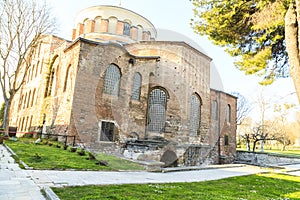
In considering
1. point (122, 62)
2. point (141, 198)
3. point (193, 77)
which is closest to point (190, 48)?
point (193, 77)

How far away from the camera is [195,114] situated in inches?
831

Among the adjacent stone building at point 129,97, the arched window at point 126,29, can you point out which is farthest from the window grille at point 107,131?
the arched window at point 126,29

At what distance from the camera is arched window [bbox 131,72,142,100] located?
18.2 metres

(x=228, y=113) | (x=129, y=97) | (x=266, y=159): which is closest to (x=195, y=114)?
(x=129, y=97)

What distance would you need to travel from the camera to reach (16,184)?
15.8ft

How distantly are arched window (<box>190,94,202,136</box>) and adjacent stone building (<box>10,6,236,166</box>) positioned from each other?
10cm

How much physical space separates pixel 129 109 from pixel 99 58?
4612 millimetres

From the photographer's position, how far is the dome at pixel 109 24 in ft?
78.3

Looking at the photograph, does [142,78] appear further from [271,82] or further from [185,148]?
[271,82]

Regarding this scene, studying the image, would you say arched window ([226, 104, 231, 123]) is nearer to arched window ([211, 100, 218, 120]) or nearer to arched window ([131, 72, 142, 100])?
arched window ([211, 100, 218, 120])

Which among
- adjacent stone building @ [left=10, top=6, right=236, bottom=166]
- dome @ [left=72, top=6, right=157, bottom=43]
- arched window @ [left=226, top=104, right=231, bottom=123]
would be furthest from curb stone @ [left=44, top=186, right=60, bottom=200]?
arched window @ [left=226, top=104, right=231, bottom=123]

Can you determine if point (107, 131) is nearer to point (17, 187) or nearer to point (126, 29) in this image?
point (17, 187)

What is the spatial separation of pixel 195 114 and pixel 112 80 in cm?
896

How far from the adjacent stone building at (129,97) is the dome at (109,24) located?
11cm
